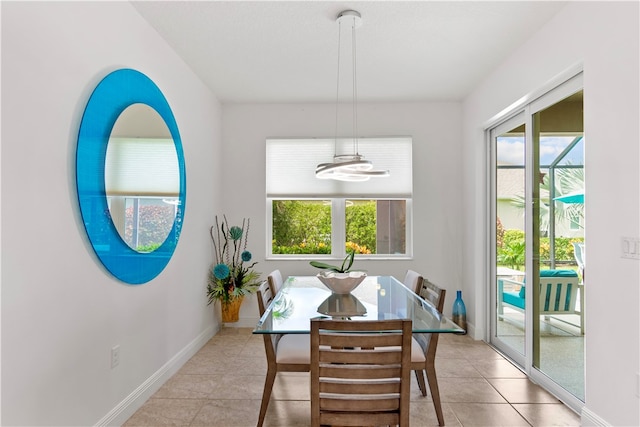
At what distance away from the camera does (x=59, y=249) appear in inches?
73.2

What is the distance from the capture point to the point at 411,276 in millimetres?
3209

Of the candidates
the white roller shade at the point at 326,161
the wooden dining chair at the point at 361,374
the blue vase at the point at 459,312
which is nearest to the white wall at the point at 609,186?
the wooden dining chair at the point at 361,374

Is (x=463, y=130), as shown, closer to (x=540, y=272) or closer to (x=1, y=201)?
(x=540, y=272)

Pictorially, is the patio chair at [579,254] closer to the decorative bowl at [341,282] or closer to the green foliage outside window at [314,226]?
the decorative bowl at [341,282]

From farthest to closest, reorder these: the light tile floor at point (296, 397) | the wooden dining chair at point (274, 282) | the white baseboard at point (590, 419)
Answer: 1. the wooden dining chair at point (274, 282)
2. the light tile floor at point (296, 397)
3. the white baseboard at point (590, 419)

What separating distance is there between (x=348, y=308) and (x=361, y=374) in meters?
0.66

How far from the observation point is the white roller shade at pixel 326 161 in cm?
460

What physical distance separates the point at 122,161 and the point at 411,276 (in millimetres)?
2317

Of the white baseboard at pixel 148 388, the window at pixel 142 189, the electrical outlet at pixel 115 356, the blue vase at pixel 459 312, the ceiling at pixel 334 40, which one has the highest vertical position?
the ceiling at pixel 334 40

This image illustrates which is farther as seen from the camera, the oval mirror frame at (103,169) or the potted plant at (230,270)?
the potted plant at (230,270)

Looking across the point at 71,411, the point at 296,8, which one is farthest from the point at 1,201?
the point at 296,8

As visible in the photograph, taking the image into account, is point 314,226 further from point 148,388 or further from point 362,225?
point 148,388

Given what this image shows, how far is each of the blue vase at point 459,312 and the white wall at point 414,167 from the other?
0.21 m

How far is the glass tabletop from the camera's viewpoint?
194cm
